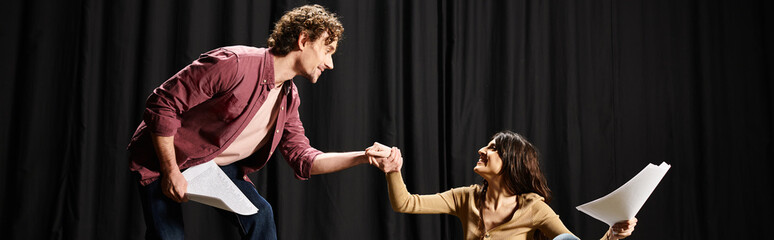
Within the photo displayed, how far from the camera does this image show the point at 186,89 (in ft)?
5.38

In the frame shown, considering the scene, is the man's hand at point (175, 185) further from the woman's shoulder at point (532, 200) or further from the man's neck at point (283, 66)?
the woman's shoulder at point (532, 200)

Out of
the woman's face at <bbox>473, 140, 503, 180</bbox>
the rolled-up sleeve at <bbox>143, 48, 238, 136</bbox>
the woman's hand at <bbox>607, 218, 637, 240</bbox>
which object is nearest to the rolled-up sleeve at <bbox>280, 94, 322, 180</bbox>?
the rolled-up sleeve at <bbox>143, 48, 238, 136</bbox>

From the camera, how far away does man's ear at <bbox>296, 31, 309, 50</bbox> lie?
179 centimetres

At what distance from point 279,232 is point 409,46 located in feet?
3.76

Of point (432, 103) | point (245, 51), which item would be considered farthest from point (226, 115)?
point (432, 103)

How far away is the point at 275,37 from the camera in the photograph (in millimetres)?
1824

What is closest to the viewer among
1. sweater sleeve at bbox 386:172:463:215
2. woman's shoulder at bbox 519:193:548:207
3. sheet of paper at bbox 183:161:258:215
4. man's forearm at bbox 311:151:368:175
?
sheet of paper at bbox 183:161:258:215

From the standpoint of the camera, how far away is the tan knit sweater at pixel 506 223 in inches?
88.3

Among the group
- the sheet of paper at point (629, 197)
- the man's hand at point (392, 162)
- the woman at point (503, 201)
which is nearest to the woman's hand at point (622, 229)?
the sheet of paper at point (629, 197)

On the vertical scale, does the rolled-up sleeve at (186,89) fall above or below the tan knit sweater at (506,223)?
above

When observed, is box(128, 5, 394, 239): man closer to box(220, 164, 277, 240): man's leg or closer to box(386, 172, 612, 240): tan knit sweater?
box(220, 164, 277, 240): man's leg

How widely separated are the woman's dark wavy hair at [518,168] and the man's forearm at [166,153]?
3.83 ft

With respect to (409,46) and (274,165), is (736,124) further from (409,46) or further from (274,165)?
(274,165)

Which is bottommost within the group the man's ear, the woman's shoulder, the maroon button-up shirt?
the woman's shoulder
